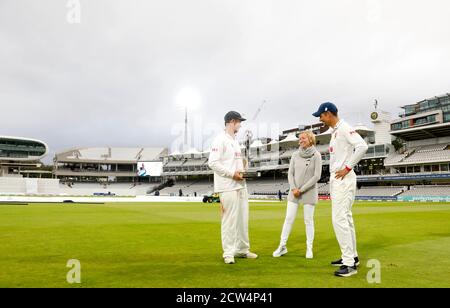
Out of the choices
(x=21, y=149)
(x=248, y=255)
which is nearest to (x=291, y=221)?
(x=248, y=255)

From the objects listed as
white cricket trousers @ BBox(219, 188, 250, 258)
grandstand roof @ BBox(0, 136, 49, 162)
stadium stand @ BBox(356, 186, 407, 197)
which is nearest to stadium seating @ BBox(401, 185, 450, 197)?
stadium stand @ BBox(356, 186, 407, 197)

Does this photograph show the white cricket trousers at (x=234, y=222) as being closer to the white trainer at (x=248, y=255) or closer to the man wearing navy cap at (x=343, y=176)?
the white trainer at (x=248, y=255)

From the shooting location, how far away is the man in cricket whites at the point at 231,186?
22.2 feet

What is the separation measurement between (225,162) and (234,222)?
115cm

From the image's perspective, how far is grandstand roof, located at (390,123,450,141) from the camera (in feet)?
210

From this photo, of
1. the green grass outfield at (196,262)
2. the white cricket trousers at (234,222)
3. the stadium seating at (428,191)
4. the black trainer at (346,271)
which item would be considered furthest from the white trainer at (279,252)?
the stadium seating at (428,191)

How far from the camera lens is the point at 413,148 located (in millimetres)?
70375

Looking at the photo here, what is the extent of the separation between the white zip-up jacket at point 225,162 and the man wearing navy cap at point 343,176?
1806mm

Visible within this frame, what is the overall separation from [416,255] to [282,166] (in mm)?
79229

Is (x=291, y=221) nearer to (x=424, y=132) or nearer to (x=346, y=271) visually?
(x=346, y=271)

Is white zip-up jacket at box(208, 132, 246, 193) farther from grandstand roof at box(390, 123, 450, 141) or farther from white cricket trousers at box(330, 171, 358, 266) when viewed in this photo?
grandstand roof at box(390, 123, 450, 141)

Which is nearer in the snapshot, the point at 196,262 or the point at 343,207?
the point at 343,207

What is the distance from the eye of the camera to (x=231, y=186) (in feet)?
22.7
